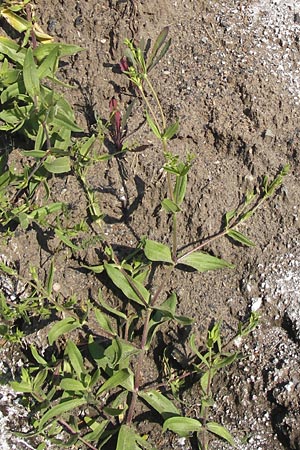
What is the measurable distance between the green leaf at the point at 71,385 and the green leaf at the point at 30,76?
1127 mm

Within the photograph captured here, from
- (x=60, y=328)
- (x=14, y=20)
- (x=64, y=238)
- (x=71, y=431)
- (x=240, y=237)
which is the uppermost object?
(x=14, y=20)

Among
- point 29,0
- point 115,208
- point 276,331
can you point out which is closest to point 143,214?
point 115,208

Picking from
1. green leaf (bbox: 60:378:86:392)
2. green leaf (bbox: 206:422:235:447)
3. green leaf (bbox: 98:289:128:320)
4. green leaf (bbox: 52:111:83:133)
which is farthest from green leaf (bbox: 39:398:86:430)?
green leaf (bbox: 52:111:83:133)

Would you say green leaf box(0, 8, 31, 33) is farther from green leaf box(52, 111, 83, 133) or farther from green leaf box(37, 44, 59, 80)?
green leaf box(52, 111, 83, 133)

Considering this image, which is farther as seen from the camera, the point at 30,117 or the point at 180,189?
the point at 30,117

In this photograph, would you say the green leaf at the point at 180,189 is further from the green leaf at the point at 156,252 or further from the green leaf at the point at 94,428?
the green leaf at the point at 94,428

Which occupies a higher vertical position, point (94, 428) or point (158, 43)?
point (158, 43)

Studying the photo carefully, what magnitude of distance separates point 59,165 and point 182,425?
113 cm

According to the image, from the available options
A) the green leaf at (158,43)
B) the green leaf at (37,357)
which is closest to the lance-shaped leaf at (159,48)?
the green leaf at (158,43)

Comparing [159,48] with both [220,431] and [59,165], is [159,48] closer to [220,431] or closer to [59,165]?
[59,165]

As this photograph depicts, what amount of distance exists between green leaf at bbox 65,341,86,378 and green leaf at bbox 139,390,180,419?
26 cm

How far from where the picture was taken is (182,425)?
8.86 feet

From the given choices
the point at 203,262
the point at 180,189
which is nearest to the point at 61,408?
the point at 203,262

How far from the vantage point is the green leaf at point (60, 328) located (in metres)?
2.79
